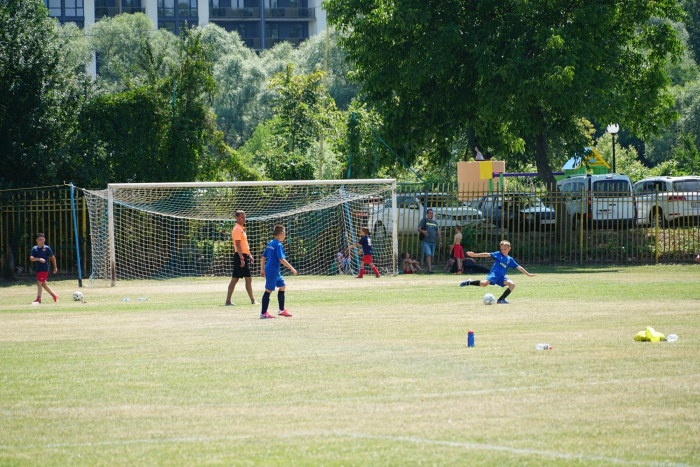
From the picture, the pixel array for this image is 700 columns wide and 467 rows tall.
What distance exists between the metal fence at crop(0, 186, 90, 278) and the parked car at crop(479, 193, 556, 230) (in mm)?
12435

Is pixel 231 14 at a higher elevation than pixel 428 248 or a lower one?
higher

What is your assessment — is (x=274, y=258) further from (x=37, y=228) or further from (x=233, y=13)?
(x=233, y=13)

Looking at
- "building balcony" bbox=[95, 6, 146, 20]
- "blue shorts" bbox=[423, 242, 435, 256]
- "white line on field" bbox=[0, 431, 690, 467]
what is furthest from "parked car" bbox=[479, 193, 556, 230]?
"building balcony" bbox=[95, 6, 146, 20]

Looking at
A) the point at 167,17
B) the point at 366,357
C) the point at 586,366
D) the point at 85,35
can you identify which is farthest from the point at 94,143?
the point at 167,17

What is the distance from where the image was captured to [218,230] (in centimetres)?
2789

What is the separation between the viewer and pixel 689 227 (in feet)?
93.7

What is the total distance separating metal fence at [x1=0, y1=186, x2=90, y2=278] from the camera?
89.5 ft

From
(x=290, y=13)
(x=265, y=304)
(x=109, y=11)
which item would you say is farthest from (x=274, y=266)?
(x=290, y=13)

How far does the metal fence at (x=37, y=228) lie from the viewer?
27.3 meters

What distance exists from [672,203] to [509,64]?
23.1 feet

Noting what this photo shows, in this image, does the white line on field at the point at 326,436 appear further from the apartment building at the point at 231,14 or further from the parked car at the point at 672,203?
the apartment building at the point at 231,14

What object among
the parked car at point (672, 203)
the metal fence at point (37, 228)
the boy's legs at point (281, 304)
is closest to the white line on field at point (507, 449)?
the boy's legs at point (281, 304)

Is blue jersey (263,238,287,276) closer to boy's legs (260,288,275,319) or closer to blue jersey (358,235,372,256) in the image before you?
boy's legs (260,288,275,319)

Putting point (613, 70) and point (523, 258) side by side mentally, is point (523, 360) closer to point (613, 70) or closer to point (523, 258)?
point (523, 258)
